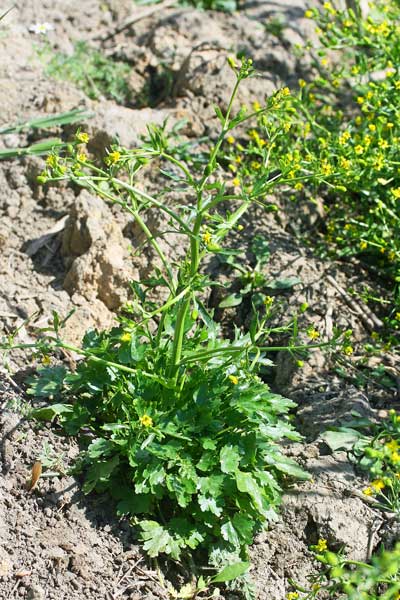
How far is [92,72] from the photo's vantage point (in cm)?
515

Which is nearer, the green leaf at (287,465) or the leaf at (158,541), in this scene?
the leaf at (158,541)

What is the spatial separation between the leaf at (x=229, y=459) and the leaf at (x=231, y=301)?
42.8 inches

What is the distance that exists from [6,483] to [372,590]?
137 cm

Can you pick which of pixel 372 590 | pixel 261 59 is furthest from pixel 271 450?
pixel 261 59

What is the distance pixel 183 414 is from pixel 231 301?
41.1 inches

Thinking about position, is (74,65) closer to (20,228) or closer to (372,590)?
(20,228)

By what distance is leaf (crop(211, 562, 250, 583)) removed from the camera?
3.01m

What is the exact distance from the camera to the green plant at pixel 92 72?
5047 mm

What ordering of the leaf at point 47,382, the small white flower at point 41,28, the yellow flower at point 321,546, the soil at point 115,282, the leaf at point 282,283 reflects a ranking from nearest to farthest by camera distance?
the yellow flower at point 321,546 < the soil at point 115,282 < the leaf at point 47,382 < the leaf at point 282,283 < the small white flower at point 41,28

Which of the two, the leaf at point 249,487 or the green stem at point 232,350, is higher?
the green stem at point 232,350

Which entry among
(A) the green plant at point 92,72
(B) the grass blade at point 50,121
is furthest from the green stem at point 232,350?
(A) the green plant at point 92,72

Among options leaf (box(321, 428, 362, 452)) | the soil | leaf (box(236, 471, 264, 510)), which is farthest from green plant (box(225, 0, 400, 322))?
leaf (box(236, 471, 264, 510))

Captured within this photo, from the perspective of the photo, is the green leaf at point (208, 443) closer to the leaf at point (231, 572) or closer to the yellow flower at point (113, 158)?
the leaf at point (231, 572)

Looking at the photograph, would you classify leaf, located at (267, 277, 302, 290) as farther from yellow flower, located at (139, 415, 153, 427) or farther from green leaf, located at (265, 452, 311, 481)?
yellow flower, located at (139, 415, 153, 427)
